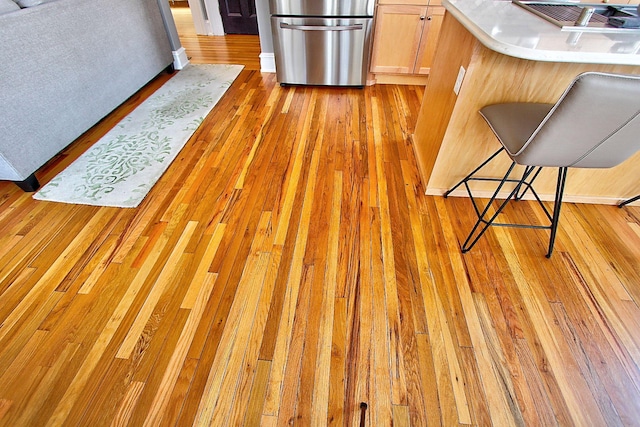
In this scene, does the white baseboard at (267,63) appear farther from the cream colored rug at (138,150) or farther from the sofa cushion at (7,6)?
the sofa cushion at (7,6)

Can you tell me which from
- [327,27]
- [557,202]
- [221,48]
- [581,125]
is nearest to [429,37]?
[327,27]

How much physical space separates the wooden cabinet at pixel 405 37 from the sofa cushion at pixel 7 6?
258 cm

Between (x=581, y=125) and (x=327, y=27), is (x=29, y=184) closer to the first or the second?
(x=327, y=27)

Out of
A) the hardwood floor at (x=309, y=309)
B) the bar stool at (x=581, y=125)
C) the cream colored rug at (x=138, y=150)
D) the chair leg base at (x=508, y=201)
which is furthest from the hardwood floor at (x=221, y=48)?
the bar stool at (x=581, y=125)

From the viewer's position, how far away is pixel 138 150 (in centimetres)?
226

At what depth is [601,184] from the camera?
5.78ft

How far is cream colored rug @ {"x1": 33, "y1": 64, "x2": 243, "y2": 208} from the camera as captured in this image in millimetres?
1903

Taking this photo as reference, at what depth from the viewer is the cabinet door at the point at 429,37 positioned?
2.74 m

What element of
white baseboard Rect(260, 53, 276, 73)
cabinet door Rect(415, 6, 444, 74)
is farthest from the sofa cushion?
cabinet door Rect(415, 6, 444, 74)

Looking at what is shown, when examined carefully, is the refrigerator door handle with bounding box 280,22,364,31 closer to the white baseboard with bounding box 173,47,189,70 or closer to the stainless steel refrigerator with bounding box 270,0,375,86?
the stainless steel refrigerator with bounding box 270,0,375,86

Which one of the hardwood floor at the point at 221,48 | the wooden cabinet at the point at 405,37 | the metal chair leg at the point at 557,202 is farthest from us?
the hardwood floor at the point at 221,48

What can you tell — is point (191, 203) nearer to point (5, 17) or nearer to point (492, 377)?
point (5, 17)

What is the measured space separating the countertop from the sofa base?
8.31 ft

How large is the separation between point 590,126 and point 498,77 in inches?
20.4
